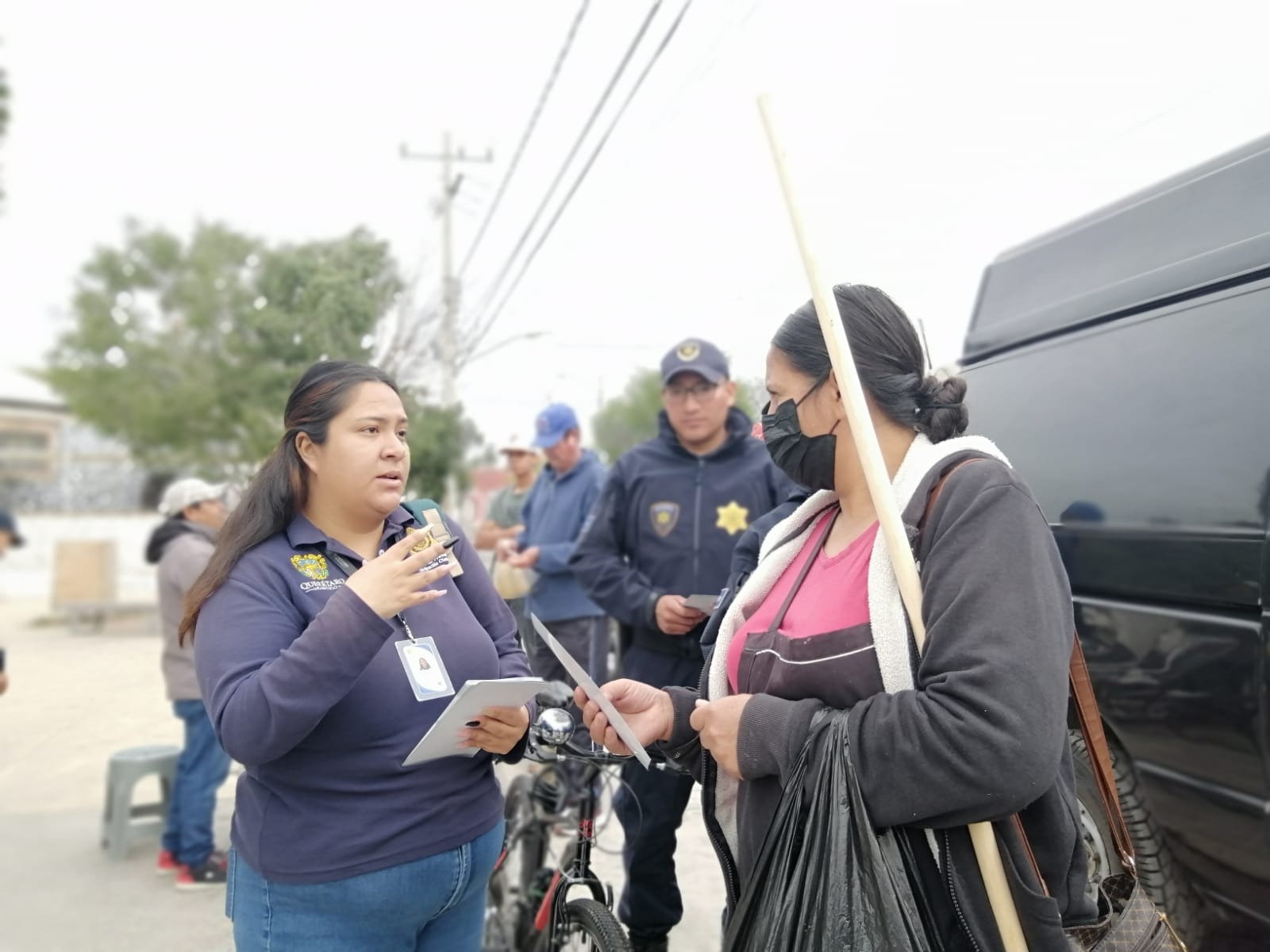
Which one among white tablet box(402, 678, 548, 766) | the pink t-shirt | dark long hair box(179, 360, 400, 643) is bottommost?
white tablet box(402, 678, 548, 766)

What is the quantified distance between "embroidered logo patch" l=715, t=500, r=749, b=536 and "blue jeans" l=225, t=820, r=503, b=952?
165cm

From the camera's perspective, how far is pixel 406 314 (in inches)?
249

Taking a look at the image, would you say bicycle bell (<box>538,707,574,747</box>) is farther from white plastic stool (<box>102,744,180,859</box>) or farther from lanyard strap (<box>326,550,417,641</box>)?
white plastic stool (<box>102,744,180,859</box>)

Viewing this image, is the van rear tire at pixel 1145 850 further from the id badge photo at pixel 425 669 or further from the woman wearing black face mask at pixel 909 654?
the id badge photo at pixel 425 669

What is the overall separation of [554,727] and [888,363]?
129 centimetres

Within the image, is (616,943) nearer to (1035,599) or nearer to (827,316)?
(1035,599)

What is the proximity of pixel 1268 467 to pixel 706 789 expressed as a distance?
165 centimetres

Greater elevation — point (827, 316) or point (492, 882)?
point (827, 316)

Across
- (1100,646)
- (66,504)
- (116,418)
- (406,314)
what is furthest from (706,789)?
(66,504)

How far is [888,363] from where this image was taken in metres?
1.64

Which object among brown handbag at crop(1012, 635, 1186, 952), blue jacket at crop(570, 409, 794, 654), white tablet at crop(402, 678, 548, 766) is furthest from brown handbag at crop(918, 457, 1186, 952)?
blue jacket at crop(570, 409, 794, 654)

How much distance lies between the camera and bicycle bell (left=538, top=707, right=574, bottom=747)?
2408 millimetres

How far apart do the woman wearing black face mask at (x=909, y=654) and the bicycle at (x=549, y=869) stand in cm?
61

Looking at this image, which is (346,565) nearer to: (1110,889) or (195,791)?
(1110,889)
